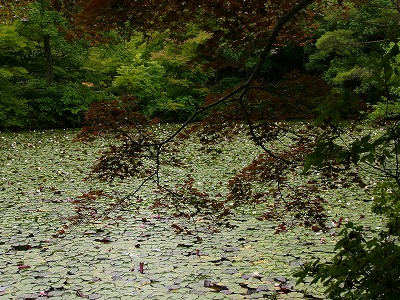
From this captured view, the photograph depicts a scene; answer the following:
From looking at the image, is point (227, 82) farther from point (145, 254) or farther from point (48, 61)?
point (145, 254)

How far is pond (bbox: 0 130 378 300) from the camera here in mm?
3066

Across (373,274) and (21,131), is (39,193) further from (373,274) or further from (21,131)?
(21,131)

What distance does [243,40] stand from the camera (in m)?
2.49

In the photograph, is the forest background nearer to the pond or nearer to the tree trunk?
the tree trunk

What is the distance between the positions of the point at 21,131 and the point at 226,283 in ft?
38.0

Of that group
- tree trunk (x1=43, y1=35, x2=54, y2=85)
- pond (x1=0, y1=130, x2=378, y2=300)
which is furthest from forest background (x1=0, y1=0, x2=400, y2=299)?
pond (x1=0, y1=130, x2=378, y2=300)

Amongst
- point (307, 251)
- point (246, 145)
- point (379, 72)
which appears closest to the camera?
point (379, 72)

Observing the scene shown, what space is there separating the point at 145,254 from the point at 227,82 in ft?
46.2

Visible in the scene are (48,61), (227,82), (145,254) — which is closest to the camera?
(145,254)

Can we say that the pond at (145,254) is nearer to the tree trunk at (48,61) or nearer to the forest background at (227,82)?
the forest background at (227,82)

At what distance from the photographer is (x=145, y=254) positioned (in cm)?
377

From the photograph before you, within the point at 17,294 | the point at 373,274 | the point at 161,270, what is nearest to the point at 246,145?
the point at 161,270

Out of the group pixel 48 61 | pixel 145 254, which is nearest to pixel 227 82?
pixel 48 61

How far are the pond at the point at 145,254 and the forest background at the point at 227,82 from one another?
1.31ft
